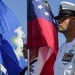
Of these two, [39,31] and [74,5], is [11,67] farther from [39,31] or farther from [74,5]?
[74,5]

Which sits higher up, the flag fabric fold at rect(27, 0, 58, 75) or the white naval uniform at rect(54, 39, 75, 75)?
the white naval uniform at rect(54, 39, 75, 75)

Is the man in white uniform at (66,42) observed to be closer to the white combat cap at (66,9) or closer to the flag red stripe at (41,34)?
the white combat cap at (66,9)

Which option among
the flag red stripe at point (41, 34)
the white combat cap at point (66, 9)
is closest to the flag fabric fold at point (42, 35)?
the flag red stripe at point (41, 34)

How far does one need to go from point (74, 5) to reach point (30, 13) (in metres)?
1.63

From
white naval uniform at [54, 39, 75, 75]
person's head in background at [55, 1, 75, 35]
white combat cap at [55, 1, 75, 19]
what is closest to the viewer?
white naval uniform at [54, 39, 75, 75]

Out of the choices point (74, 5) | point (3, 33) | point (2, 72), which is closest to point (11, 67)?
point (2, 72)

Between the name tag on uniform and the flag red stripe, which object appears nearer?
the name tag on uniform

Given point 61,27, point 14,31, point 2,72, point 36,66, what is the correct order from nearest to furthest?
1. point 61,27
2. point 36,66
3. point 2,72
4. point 14,31

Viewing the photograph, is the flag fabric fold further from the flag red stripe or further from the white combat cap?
the white combat cap

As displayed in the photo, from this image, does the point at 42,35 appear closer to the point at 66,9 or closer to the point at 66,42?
the point at 66,9

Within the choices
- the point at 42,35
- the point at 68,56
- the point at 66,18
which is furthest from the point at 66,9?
the point at 42,35

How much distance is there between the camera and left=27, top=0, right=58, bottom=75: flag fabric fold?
19.1ft

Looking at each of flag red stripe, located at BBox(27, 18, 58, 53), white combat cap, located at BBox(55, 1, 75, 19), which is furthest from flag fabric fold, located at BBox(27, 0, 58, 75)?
white combat cap, located at BBox(55, 1, 75, 19)

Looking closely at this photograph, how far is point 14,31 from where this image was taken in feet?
25.2
